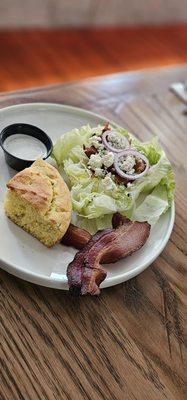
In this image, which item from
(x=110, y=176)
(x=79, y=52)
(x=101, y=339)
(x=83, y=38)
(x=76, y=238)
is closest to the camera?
(x=101, y=339)

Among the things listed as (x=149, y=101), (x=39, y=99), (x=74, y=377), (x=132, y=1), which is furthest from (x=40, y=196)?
(x=132, y=1)

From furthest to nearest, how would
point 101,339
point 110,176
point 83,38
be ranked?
point 83,38 < point 110,176 < point 101,339

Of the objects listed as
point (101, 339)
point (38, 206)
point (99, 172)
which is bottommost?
point (101, 339)

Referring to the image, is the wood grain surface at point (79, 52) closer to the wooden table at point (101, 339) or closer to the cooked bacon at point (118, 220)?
the cooked bacon at point (118, 220)

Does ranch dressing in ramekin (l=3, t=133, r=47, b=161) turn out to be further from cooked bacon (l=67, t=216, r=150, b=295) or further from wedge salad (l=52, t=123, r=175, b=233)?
cooked bacon (l=67, t=216, r=150, b=295)

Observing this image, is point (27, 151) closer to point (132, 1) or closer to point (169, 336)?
point (169, 336)

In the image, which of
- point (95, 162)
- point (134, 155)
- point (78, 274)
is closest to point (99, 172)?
point (95, 162)

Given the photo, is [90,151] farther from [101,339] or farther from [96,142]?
[101,339]

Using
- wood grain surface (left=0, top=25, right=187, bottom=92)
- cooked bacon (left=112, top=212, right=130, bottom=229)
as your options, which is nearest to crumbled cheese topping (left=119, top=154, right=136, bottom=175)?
cooked bacon (left=112, top=212, right=130, bottom=229)
